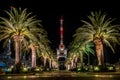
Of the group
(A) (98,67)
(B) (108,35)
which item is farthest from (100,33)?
(A) (98,67)

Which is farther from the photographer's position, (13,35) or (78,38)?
(78,38)

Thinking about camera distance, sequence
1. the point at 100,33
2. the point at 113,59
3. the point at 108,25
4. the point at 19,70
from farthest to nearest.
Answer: the point at 113,59 < the point at 108,25 < the point at 100,33 < the point at 19,70

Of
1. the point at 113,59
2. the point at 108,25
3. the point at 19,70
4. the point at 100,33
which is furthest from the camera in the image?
the point at 113,59

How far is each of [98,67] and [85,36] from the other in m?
9.72

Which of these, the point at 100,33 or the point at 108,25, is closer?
the point at 100,33

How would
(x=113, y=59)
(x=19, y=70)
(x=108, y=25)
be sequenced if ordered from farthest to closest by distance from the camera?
(x=113, y=59) < (x=108, y=25) < (x=19, y=70)

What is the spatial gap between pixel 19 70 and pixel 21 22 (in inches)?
405

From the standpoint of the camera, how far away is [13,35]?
66.1m

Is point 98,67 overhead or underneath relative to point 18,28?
underneath

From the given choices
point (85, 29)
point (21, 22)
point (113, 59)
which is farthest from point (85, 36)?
point (113, 59)

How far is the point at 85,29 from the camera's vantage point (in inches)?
2876

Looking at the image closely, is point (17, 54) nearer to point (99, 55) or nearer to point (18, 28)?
point (18, 28)

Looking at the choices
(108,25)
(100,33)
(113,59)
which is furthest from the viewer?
(113,59)

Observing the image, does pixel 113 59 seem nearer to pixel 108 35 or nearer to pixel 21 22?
pixel 108 35
